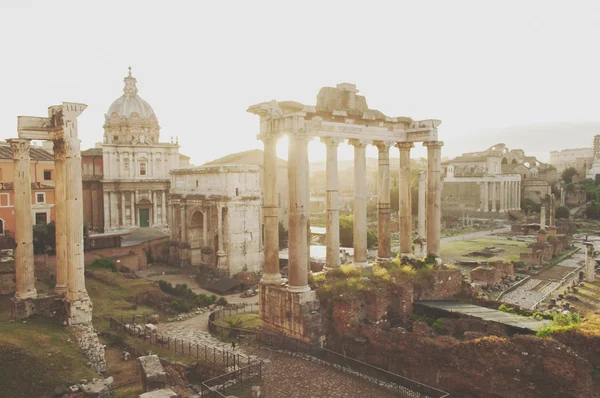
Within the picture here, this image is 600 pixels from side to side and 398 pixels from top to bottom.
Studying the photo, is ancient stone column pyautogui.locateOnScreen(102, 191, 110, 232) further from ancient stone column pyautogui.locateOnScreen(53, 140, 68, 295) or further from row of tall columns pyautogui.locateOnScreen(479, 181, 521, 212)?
row of tall columns pyautogui.locateOnScreen(479, 181, 521, 212)

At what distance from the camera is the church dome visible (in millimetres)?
48562

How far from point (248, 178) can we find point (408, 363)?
25740 millimetres

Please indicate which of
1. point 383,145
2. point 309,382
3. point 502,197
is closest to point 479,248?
point 383,145

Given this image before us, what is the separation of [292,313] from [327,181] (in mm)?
5327

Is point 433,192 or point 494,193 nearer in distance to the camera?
point 433,192

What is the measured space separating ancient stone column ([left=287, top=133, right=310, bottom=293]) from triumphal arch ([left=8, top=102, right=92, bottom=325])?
284 inches

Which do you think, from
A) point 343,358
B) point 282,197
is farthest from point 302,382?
point 282,197

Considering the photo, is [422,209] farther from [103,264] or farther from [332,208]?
[103,264]

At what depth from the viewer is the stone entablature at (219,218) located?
120ft

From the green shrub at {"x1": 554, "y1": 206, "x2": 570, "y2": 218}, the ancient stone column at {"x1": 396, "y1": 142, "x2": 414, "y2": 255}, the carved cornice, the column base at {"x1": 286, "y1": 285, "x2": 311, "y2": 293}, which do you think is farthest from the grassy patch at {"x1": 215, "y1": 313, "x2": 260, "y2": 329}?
the green shrub at {"x1": 554, "y1": 206, "x2": 570, "y2": 218}

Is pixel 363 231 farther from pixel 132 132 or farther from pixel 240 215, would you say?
pixel 132 132

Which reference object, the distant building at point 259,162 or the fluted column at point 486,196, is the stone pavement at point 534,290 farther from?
the fluted column at point 486,196

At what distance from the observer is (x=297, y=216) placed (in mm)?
16406

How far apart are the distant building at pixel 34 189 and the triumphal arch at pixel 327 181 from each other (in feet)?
76.3
